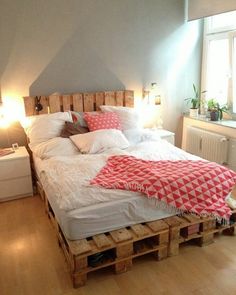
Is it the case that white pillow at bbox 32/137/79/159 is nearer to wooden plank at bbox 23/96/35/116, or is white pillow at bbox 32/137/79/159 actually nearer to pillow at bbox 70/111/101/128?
pillow at bbox 70/111/101/128

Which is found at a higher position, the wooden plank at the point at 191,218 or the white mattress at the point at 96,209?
the white mattress at the point at 96,209

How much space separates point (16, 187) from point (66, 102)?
1203mm

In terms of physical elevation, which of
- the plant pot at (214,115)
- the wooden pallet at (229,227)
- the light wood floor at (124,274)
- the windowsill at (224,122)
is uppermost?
the plant pot at (214,115)

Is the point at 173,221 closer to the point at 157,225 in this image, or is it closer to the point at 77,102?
the point at 157,225

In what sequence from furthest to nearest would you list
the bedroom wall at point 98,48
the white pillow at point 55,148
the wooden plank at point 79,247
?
the bedroom wall at point 98,48
the white pillow at point 55,148
the wooden plank at point 79,247

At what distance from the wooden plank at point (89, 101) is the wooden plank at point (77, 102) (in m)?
0.06

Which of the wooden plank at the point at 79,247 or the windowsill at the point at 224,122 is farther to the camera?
the windowsill at the point at 224,122

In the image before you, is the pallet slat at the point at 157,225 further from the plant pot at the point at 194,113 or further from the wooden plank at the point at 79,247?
the plant pot at the point at 194,113

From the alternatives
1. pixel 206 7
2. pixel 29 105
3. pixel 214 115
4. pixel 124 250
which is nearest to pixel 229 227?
pixel 124 250

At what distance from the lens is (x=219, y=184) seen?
2.30m

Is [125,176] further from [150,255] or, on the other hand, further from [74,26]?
[74,26]

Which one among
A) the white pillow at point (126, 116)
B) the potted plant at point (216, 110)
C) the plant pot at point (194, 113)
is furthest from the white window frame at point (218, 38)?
the white pillow at point (126, 116)

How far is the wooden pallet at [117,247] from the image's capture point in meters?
1.85

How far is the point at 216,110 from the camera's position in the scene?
385 cm
